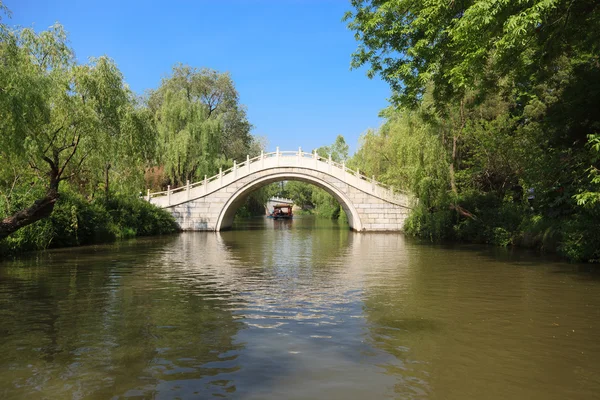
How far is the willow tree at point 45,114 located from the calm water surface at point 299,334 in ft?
8.17

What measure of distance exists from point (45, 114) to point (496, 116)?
14.2 meters

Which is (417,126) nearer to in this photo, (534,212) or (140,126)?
(534,212)

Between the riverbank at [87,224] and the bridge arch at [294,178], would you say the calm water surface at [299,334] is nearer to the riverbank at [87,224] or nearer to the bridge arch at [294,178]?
the riverbank at [87,224]

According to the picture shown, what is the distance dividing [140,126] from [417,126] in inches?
424

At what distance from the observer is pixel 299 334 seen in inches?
185

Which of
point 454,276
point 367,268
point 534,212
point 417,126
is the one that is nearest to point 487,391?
point 454,276

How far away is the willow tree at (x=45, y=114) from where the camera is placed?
8977 mm

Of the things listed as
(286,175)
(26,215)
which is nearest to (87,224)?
(26,215)

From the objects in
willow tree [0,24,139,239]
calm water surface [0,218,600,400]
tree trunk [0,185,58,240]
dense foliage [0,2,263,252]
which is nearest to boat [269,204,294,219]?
dense foliage [0,2,263,252]

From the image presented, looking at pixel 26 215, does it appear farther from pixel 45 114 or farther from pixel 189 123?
pixel 189 123

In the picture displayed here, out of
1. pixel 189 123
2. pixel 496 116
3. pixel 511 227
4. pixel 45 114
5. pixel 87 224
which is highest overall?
pixel 189 123

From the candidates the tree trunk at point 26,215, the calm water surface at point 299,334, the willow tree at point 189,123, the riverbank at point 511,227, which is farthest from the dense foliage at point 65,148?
the riverbank at point 511,227

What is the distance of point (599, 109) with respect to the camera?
8.89 metres

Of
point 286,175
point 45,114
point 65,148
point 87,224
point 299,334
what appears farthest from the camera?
point 286,175
